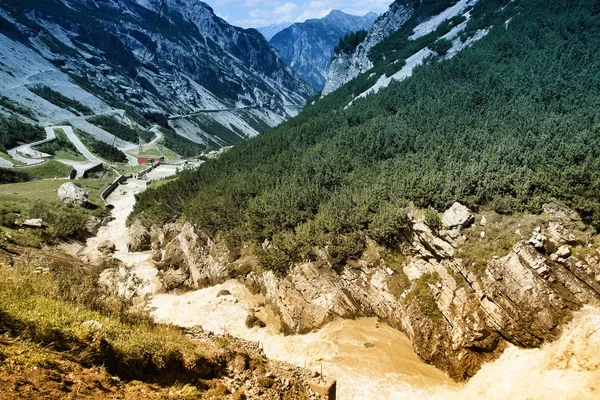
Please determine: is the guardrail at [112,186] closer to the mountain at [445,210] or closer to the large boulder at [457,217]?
the mountain at [445,210]

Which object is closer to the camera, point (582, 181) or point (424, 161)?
point (582, 181)

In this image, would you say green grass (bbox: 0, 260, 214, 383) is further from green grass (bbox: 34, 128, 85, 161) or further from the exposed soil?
green grass (bbox: 34, 128, 85, 161)

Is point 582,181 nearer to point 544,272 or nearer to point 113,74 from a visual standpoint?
point 544,272

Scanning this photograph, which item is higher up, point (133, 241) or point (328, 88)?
point (328, 88)

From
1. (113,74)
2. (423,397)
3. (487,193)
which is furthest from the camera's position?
(113,74)

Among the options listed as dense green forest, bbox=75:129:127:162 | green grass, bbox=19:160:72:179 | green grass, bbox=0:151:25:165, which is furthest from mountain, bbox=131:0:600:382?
dense green forest, bbox=75:129:127:162

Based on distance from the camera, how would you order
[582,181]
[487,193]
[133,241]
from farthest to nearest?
[133,241] < [487,193] < [582,181]

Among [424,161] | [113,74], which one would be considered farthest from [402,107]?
[113,74]
